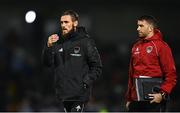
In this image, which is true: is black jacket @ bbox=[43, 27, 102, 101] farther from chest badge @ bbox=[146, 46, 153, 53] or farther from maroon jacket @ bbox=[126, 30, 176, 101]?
chest badge @ bbox=[146, 46, 153, 53]

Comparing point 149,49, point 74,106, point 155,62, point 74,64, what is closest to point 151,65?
point 155,62

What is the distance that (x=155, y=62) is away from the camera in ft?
23.3

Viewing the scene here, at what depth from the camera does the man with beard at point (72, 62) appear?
7.23 m

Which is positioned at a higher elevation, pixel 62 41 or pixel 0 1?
pixel 0 1

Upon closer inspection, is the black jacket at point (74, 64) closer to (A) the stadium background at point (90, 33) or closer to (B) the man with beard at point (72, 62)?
(B) the man with beard at point (72, 62)

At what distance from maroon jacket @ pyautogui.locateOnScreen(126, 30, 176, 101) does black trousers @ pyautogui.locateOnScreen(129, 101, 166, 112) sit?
7cm

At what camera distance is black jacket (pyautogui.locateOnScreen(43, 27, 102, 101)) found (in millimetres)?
7227

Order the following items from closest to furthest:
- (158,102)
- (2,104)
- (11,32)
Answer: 1. (158,102)
2. (2,104)
3. (11,32)

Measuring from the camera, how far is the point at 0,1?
13.8 m

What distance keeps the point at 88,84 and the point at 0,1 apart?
705 cm

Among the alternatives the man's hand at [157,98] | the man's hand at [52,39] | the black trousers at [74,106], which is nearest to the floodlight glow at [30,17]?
the man's hand at [52,39]

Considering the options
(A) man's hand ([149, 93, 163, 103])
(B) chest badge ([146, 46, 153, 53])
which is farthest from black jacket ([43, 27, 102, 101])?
(A) man's hand ([149, 93, 163, 103])

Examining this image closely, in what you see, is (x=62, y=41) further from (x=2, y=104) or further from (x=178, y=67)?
(x=178, y=67)

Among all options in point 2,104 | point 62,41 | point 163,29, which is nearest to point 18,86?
point 2,104
